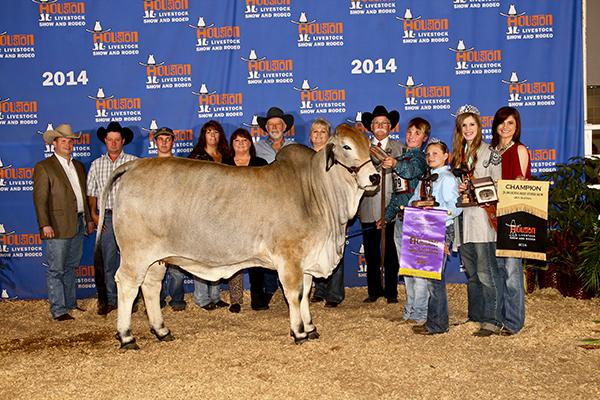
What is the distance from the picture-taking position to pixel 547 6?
8141 mm

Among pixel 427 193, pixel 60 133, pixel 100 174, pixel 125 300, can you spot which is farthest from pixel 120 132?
pixel 427 193

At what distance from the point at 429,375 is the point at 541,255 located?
1528 millimetres

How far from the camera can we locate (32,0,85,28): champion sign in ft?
27.0

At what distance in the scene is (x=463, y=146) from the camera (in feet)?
19.2

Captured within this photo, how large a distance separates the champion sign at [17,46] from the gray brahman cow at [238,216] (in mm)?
3520

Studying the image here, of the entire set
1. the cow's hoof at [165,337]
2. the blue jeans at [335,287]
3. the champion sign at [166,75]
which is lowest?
the cow's hoof at [165,337]

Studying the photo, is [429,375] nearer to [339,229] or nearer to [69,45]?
[339,229]

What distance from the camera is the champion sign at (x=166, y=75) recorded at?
27.1ft


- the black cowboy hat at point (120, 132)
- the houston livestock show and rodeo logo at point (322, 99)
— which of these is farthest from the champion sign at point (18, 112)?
the houston livestock show and rodeo logo at point (322, 99)

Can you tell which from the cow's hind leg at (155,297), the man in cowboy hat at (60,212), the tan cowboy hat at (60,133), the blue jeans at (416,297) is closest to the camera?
the cow's hind leg at (155,297)

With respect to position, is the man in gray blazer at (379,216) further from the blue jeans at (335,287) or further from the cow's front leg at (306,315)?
the cow's front leg at (306,315)

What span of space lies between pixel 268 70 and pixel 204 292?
295 cm

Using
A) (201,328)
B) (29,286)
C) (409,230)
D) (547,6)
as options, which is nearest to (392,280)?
(409,230)

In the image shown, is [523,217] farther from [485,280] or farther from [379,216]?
[379,216]
